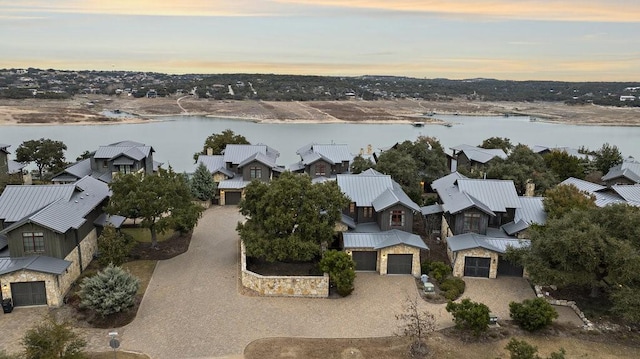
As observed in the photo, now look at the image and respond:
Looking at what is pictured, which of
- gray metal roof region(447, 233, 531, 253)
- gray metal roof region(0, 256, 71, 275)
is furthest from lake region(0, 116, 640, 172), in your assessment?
gray metal roof region(447, 233, 531, 253)

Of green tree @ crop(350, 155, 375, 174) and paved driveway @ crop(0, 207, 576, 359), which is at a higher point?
green tree @ crop(350, 155, 375, 174)

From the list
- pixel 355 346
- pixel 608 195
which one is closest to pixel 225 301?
pixel 355 346

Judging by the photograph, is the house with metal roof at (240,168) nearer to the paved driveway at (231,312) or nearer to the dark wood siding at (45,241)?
the paved driveway at (231,312)

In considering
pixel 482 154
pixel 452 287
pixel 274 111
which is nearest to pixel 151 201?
pixel 452 287

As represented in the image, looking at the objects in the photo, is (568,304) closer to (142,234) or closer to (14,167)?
(142,234)

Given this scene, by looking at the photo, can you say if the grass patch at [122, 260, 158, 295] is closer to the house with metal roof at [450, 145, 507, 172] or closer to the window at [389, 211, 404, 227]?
the window at [389, 211, 404, 227]

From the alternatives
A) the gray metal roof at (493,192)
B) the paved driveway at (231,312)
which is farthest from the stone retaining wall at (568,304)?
the gray metal roof at (493,192)

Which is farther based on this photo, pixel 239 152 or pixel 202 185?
pixel 239 152
